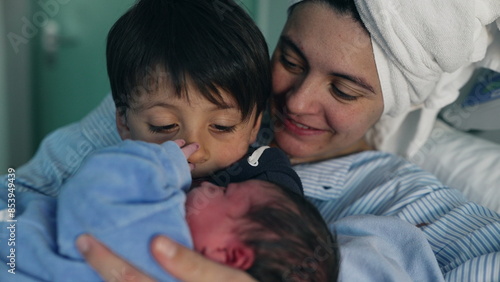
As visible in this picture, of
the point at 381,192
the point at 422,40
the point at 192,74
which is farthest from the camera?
the point at 381,192

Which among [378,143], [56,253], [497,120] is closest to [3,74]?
[56,253]

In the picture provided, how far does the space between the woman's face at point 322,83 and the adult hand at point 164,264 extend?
25.3 inches

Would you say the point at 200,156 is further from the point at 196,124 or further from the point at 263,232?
the point at 263,232

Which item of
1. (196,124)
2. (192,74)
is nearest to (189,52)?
(192,74)

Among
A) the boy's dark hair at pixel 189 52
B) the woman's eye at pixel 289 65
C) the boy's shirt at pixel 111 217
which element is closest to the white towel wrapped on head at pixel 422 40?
the woman's eye at pixel 289 65

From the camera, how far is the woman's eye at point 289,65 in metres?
1.28

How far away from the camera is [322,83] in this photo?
1232 millimetres

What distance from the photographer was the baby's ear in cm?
72

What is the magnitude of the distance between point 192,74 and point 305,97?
354mm

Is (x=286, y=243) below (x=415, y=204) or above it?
above

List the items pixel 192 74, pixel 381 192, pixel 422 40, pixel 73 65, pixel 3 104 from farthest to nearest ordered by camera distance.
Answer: pixel 73 65 < pixel 3 104 < pixel 381 192 < pixel 422 40 < pixel 192 74

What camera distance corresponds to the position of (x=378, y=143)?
1.61 m

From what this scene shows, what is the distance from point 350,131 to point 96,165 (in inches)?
31.2

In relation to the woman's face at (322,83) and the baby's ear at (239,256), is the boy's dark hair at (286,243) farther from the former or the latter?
the woman's face at (322,83)
